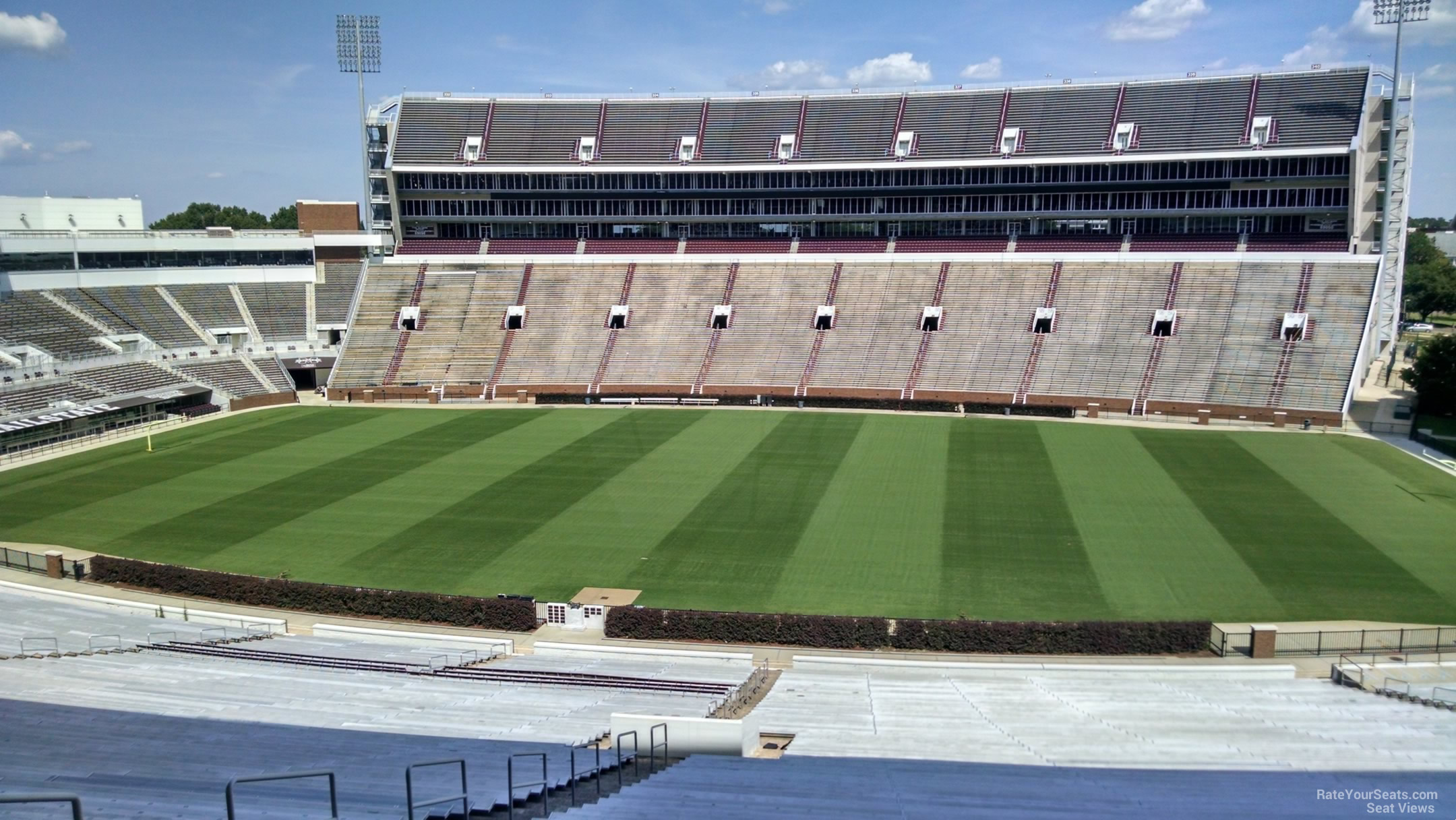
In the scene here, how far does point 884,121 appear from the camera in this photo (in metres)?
67.3

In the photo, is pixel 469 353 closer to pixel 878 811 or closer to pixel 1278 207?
pixel 1278 207

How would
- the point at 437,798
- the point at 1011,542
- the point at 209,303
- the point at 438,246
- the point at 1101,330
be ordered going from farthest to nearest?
the point at 438,246 → the point at 209,303 → the point at 1101,330 → the point at 1011,542 → the point at 437,798

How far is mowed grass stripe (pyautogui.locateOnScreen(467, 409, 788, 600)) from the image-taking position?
28828 mm

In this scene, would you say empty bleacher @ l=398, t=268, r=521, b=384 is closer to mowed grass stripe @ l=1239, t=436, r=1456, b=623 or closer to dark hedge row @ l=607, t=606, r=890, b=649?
dark hedge row @ l=607, t=606, r=890, b=649

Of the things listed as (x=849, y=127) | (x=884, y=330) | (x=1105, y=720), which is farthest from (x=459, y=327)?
(x=1105, y=720)

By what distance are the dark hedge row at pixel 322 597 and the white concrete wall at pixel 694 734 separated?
10174 millimetres

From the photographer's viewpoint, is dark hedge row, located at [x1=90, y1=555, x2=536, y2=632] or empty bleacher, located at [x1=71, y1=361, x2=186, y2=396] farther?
empty bleacher, located at [x1=71, y1=361, x2=186, y2=396]

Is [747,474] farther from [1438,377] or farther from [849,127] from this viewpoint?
[849,127]

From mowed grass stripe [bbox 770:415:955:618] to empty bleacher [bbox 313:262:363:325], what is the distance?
37217 mm

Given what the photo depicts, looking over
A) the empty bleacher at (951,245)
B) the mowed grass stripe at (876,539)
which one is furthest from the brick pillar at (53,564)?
the empty bleacher at (951,245)

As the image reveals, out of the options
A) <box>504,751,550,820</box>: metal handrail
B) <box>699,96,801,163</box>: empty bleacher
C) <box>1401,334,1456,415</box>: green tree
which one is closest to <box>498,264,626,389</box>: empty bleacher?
<box>699,96,801,163</box>: empty bleacher

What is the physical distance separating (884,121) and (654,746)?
5797cm

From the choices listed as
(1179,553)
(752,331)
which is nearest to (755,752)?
(1179,553)

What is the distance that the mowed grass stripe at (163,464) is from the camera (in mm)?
37125
